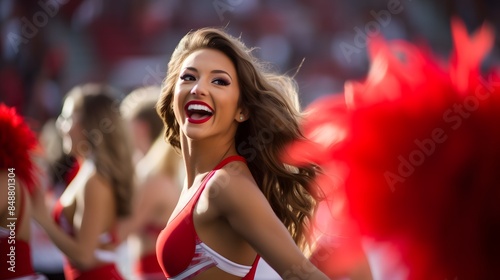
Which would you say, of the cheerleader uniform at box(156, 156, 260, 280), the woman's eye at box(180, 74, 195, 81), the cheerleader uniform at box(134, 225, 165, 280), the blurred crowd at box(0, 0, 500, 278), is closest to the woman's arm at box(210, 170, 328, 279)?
the cheerleader uniform at box(156, 156, 260, 280)

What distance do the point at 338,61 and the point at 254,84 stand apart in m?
8.70

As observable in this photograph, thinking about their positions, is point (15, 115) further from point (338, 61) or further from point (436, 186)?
point (338, 61)

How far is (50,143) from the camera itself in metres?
6.93

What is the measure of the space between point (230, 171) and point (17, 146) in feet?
5.43

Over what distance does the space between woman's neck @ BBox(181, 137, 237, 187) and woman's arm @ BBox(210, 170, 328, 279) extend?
200 millimetres

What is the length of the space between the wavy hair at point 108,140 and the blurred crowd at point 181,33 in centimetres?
612

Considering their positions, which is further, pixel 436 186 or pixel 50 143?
pixel 50 143

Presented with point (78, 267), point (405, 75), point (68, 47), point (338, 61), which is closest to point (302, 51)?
point (338, 61)

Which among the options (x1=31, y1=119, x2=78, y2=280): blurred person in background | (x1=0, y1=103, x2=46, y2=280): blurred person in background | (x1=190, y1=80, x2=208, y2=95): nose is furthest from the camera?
(x1=31, y1=119, x2=78, y2=280): blurred person in background

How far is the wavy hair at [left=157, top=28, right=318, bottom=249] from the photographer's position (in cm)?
252

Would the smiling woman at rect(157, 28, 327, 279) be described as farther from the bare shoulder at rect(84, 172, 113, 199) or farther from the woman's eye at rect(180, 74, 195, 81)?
the bare shoulder at rect(84, 172, 113, 199)

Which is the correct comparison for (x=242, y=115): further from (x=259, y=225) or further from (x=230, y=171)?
(x=259, y=225)

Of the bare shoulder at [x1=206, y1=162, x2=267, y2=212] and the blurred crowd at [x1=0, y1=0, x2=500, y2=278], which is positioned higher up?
the blurred crowd at [x1=0, y1=0, x2=500, y2=278]

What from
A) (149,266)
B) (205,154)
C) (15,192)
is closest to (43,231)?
(149,266)
